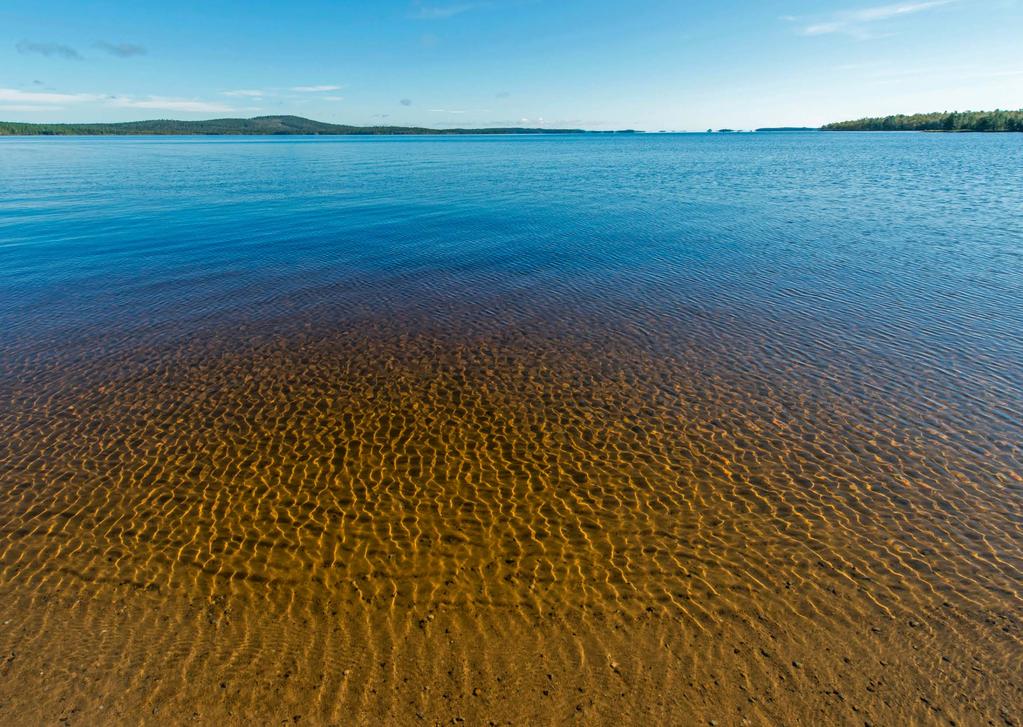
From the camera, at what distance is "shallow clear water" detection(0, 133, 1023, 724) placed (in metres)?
7.67

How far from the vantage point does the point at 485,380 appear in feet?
52.8

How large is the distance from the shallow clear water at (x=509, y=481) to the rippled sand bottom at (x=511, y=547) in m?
0.06

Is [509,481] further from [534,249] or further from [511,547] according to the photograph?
[534,249]

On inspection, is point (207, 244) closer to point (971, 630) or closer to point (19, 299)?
point (19, 299)

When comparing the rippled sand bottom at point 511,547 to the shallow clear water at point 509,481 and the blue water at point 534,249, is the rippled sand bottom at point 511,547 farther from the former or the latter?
the blue water at point 534,249

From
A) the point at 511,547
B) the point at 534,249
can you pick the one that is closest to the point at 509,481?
the point at 511,547

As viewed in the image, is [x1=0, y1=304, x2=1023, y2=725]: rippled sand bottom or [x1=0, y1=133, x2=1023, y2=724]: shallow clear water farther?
[x1=0, y1=133, x2=1023, y2=724]: shallow clear water

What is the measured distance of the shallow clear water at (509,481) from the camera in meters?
7.67

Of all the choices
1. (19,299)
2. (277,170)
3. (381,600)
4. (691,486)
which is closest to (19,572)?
(381,600)

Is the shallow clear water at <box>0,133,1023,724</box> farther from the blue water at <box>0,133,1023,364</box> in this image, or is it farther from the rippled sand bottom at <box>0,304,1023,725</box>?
the blue water at <box>0,133,1023,364</box>

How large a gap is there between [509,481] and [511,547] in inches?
78.6

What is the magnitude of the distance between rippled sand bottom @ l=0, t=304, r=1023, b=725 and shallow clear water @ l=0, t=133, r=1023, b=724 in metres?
0.06

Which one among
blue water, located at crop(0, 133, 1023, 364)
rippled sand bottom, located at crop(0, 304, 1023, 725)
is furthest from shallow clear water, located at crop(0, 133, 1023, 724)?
blue water, located at crop(0, 133, 1023, 364)

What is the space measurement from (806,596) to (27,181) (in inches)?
3725
